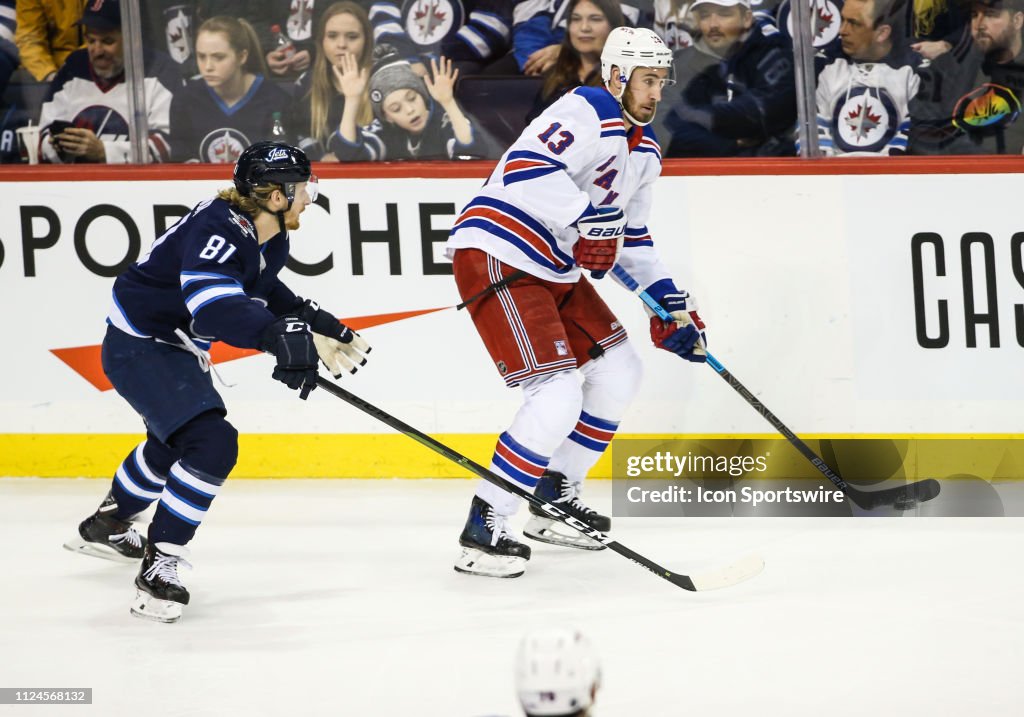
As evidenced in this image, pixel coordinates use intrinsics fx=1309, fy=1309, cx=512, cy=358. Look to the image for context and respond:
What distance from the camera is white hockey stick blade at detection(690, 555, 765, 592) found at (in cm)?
304

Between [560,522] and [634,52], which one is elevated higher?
[634,52]

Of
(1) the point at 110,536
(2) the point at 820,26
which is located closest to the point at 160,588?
(1) the point at 110,536

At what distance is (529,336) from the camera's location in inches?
129

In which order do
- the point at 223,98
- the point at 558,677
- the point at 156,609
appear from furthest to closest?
1. the point at 223,98
2. the point at 156,609
3. the point at 558,677

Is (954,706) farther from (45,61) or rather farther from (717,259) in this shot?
(45,61)

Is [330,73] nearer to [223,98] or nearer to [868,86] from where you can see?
[223,98]

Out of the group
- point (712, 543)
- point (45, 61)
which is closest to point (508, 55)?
point (45, 61)

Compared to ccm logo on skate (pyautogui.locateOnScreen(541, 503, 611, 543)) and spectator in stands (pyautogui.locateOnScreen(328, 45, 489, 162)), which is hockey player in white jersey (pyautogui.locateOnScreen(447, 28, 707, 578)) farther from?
spectator in stands (pyautogui.locateOnScreen(328, 45, 489, 162))

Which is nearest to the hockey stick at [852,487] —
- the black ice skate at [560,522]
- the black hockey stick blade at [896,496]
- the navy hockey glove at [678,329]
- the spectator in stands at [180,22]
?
the black hockey stick blade at [896,496]

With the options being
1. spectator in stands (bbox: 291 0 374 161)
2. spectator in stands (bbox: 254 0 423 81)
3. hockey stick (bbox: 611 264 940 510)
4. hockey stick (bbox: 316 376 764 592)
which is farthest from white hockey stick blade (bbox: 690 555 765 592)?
spectator in stands (bbox: 254 0 423 81)

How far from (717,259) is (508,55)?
3.29 feet

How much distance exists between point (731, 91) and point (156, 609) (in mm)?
2657

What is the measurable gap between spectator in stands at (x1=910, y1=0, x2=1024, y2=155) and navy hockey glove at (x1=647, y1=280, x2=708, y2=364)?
131 centimetres

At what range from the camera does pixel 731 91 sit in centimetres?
447
